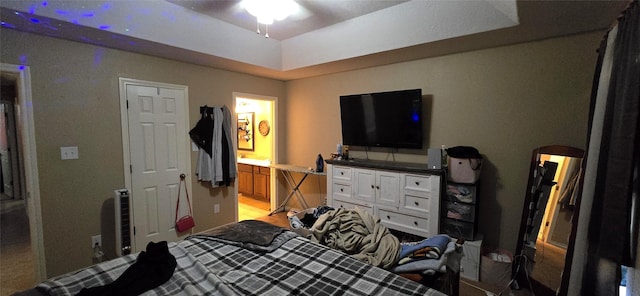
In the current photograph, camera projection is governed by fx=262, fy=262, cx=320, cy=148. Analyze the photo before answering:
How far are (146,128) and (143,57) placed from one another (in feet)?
2.50

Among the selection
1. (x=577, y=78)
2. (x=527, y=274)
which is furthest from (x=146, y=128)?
(x=577, y=78)

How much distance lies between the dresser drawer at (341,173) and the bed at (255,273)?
4.82ft

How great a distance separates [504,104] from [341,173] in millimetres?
1854

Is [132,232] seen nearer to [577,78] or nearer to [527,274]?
[527,274]

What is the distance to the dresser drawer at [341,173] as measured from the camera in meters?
3.23

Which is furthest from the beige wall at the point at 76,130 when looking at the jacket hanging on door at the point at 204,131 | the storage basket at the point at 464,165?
the storage basket at the point at 464,165

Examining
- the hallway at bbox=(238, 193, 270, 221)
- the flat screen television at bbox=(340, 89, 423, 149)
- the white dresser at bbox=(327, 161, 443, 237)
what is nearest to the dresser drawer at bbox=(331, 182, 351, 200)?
the white dresser at bbox=(327, 161, 443, 237)

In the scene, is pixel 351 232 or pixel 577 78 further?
Answer: pixel 577 78

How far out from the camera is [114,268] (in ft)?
4.77

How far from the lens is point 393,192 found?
9.44 feet

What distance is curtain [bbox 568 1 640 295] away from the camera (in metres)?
1.17

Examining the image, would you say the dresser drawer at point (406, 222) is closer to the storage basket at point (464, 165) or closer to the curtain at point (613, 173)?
the storage basket at point (464, 165)

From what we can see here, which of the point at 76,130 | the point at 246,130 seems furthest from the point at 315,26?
the point at 246,130

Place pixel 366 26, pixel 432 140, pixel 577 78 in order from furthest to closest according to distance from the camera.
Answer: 1. pixel 432 140
2. pixel 366 26
3. pixel 577 78
